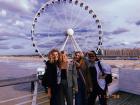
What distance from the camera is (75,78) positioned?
18.1 feet

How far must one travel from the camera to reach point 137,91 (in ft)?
30.2

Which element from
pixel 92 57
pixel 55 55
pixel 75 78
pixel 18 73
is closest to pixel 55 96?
pixel 75 78

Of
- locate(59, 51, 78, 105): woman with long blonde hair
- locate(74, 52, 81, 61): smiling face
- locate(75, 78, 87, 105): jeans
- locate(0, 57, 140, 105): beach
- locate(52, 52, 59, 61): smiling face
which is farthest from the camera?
locate(0, 57, 140, 105): beach

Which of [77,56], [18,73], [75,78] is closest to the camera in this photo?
[75,78]

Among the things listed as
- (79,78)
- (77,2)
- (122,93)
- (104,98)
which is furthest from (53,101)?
(77,2)

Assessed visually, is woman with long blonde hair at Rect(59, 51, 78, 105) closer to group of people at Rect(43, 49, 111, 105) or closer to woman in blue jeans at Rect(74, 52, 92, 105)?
group of people at Rect(43, 49, 111, 105)

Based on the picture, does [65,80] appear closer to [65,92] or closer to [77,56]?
[65,92]

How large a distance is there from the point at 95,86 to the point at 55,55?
141cm

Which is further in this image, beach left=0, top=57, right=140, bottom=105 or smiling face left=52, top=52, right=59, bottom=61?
beach left=0, top=57, right=140, bottom=105

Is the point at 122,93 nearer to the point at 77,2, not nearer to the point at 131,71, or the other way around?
the point at 131,71

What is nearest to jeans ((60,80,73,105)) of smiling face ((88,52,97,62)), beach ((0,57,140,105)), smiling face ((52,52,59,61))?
smiling face ((52,52,59,61))

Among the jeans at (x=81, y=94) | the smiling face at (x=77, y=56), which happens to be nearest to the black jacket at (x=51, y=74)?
the smiling face at (x=77, y=56)

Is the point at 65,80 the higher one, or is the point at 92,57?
the point at 92,57

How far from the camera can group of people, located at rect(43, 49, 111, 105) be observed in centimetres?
501
